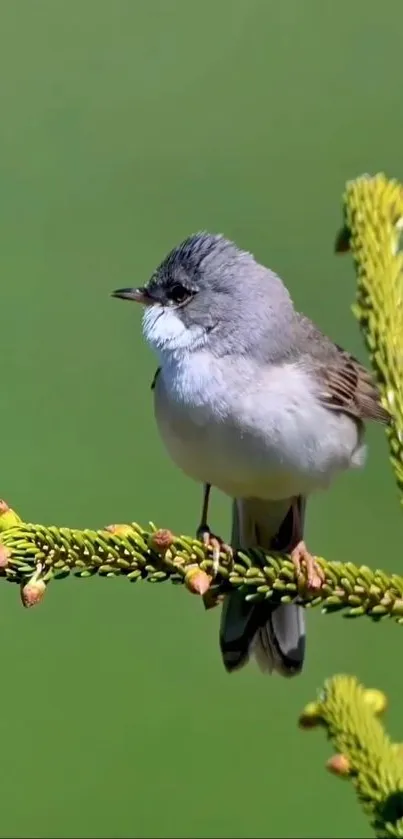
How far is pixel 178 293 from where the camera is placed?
304cm

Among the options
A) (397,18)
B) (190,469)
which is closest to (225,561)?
(190,469)

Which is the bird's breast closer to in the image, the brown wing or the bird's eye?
the brown wing

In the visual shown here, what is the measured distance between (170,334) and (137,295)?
7.8 inches

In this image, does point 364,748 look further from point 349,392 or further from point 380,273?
point 349,392

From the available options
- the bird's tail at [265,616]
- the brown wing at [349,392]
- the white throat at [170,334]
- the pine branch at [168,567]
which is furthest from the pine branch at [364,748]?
the white throat at [170,334]

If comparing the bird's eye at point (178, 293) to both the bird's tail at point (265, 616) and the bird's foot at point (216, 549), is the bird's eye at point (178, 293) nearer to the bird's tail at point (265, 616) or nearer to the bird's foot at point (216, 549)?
the bird's tail at point (265, 616)

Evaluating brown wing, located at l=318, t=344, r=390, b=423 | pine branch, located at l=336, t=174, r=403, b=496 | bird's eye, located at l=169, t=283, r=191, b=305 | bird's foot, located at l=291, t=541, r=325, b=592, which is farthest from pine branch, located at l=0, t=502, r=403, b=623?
bird's eye, located at l=169, t=283, r=191, b=305

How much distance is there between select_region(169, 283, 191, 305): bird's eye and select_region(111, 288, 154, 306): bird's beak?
5 cm

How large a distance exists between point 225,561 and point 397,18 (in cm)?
A: 563

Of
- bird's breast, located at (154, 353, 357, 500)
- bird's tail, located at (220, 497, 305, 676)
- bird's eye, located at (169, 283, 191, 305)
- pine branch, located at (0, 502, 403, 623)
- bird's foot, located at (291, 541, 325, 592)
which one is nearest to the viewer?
pine branch, located at (0, 502, 403, 623)

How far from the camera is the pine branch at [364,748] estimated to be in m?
1.86

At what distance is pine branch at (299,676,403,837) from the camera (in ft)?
6.12

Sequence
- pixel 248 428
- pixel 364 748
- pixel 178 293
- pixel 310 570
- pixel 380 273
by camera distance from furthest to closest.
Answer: pixel 178 293
pixel 248 428
pixel 380 273
pixel 310 570
pixel 364 748

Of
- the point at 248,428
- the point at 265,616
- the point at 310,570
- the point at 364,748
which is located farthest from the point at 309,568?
the point at 265,616
